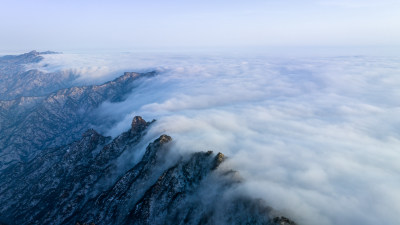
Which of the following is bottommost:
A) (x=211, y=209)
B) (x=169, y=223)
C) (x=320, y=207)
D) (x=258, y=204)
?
(x=169, y=223)

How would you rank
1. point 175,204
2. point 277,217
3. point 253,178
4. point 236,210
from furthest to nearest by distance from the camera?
1. point 175,204
2. point 253,178
3. point 236,210
4. point 277,217

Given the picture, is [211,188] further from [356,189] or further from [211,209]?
[356,189]

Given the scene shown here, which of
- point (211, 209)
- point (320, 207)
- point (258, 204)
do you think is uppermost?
point (320, 207)

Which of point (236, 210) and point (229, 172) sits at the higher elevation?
point (229, 172)

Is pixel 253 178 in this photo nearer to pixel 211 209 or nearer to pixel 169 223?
pixel 211 209

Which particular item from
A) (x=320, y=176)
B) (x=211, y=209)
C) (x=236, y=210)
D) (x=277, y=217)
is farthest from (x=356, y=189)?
(x=211, y=209)

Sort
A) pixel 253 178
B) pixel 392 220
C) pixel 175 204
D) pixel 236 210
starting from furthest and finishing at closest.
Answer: pixel 175 204, pixel 253 178, pixel 236 210, pixel 392 220

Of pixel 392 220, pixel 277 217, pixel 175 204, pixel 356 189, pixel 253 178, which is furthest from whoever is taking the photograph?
pixel 175 204

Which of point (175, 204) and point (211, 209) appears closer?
point (211, 209)

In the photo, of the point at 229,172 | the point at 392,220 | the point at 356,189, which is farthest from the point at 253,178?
the point at 392,220
